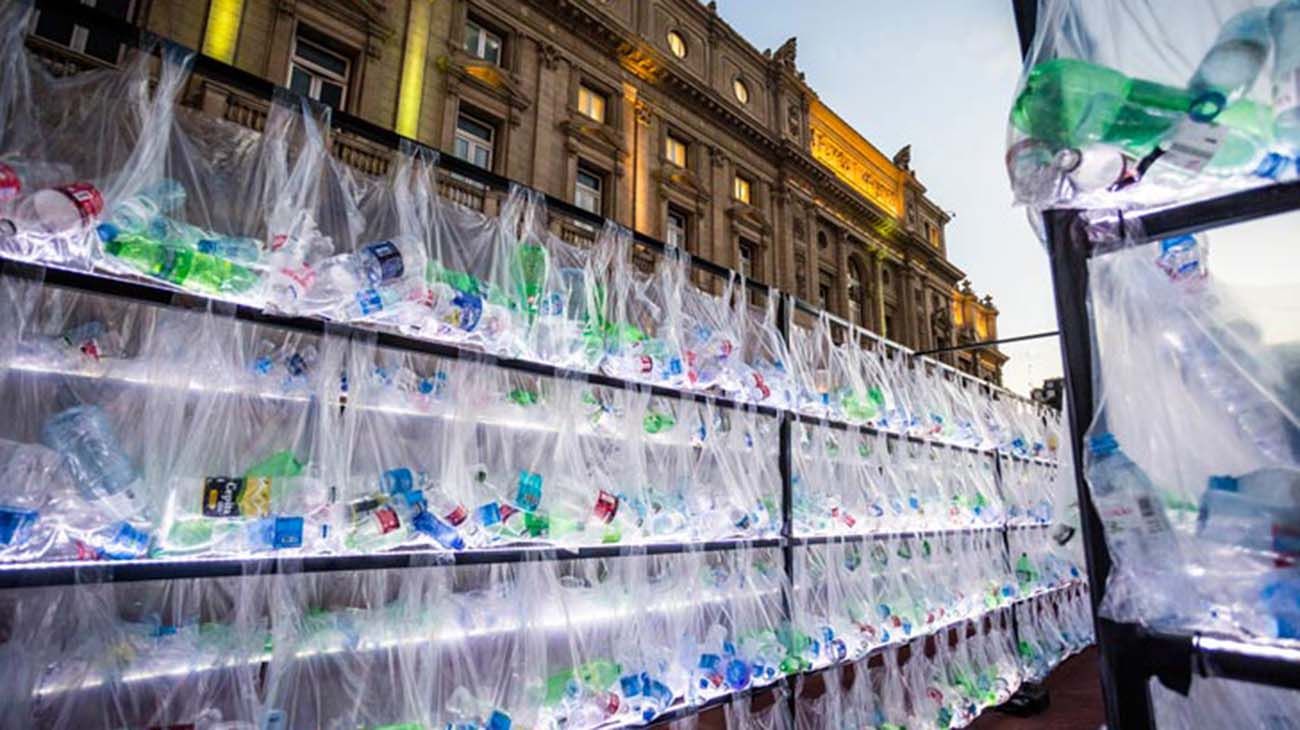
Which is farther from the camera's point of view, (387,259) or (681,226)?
(681,226)

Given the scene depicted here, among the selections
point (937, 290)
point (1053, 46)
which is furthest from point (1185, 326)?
point (937, 290)

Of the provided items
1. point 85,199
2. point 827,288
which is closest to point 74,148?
point 85,199

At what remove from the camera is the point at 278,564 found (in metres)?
1.66

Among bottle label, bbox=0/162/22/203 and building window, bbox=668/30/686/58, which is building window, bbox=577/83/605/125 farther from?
bottle label, bbox=0/162/22/203

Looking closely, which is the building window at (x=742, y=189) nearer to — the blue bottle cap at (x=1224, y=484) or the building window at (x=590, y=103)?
the building window at (x=590, y=103)

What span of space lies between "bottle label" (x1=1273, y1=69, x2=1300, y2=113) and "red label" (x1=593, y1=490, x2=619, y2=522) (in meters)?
2.01

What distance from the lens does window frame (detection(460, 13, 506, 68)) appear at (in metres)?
9.29

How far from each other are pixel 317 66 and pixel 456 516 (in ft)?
26.9

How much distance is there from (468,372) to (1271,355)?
2035mm

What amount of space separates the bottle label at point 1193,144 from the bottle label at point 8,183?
2.28 metres

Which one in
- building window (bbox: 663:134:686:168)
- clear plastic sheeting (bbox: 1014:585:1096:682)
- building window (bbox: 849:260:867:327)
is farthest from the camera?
building window (bbox: 849:260:867:327)

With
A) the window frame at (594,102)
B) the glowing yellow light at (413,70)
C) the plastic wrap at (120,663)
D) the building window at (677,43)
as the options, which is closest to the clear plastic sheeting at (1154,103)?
the plastic wrap at (120,663)

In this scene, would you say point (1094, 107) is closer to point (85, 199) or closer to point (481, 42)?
point (85, 199)

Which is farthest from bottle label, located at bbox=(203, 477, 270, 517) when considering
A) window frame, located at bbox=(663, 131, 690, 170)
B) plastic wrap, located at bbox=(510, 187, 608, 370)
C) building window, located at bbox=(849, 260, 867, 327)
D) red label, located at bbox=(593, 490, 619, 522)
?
building window, located at bbox=(849, 260, 867, 327)
